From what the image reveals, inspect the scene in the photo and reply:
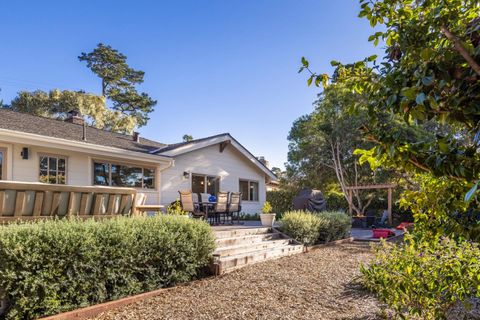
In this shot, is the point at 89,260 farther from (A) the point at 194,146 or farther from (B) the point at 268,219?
(A) the point at 194,146

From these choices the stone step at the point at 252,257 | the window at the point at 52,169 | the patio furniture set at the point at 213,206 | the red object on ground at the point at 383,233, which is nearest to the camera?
the stone step at the point at 252,257

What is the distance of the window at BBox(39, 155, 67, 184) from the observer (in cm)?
986

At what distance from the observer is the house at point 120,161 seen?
370 inches

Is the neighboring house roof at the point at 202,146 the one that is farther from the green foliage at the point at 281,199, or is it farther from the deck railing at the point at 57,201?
the deck railing at the point at 57,201

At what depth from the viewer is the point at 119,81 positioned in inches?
1217

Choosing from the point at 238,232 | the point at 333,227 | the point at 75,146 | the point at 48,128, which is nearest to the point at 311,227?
the point at 333,227

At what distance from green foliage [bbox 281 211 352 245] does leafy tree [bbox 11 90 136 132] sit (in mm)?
20567

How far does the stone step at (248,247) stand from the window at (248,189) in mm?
8287

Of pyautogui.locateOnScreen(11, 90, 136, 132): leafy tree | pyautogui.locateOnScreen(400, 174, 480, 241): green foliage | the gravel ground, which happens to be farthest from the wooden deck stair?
pyautogui.locateOnScreen(11, 90, 136, 132): leafy tree

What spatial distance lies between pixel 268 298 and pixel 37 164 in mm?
8252

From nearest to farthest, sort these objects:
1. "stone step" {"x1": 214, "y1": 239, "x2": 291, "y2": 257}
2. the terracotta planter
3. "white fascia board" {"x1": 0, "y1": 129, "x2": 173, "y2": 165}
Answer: "stone step" {"x1": 214, "y1": 239, "x2": 291, "y2": 257} → "white fascia board" {"x1": 0, "y1": 129, "x2": 173, "y2": 165} → the terracotta planter

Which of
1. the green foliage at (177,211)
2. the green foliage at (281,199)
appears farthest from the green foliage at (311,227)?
the green foliage at (281,199)

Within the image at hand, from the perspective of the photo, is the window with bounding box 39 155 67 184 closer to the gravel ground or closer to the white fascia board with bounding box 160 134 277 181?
the white fascia board with bounding box 160 134 277 181

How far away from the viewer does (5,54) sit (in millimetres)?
20875
